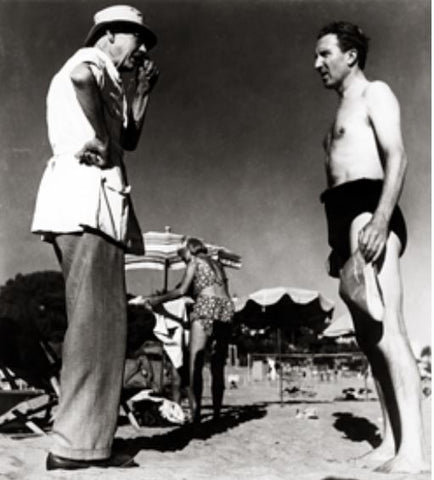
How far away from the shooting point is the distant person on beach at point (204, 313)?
4.22 meters

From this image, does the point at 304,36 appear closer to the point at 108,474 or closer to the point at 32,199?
the point at 32,199

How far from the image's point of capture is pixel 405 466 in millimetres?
2057

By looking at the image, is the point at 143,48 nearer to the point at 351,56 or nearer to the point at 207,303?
the point at 351,56

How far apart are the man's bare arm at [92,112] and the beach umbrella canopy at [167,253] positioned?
4030mm

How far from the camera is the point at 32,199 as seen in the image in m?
3.10

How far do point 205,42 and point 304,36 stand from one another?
20.8 inches

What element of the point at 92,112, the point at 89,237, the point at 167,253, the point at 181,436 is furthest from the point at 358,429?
the point at 167,253

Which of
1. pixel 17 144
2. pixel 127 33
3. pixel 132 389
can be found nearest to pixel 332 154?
pixel 127 33

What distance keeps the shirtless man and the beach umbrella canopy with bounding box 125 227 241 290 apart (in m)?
3.67

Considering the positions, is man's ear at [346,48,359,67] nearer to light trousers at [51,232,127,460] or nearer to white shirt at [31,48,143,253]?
white shirt at [31,48,143,253]

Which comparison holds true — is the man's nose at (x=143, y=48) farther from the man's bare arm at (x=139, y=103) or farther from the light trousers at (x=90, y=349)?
the light trousers at (x=90, y=349)

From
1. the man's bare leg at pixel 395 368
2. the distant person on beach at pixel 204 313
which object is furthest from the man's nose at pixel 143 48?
the distant person on beach at pixel 204 313

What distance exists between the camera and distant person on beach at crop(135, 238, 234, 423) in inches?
166

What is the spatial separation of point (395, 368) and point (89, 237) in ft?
3.83
